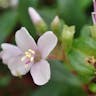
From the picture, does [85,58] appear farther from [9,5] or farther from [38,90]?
[9,5]

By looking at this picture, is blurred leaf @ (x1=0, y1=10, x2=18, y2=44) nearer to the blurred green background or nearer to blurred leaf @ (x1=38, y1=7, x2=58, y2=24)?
the blurred green background

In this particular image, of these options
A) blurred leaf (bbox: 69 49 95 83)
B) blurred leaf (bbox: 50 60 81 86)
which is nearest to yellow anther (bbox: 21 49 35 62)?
blurred leaf (bbox: 69 49 95 83)

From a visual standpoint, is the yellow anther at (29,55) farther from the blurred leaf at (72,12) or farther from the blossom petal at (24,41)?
the blurred leaf at (72,12)

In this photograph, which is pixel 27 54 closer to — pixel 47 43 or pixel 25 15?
pixel 47 43

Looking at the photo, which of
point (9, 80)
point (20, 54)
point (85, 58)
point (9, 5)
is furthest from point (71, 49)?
point (9, 5)

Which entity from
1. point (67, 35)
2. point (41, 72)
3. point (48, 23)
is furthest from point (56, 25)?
point (48, 23)

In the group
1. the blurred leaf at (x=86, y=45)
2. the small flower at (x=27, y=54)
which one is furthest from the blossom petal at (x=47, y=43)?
the blurred leaf at (x=86, y=45)
